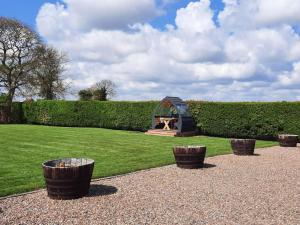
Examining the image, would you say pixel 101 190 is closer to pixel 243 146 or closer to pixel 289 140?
pixel 243 146

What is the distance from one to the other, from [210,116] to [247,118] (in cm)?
231

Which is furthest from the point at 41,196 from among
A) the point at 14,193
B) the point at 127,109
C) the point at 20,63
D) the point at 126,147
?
the point at 20,63

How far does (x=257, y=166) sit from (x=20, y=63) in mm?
35886

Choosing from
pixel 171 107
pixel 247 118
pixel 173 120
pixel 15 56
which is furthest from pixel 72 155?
pixel 15 56

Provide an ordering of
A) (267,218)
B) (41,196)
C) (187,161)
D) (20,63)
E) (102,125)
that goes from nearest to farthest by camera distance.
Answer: (267,218) → (41,196) → (187,161) → (102,125) → (20,63)

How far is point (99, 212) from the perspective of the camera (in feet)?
21.8

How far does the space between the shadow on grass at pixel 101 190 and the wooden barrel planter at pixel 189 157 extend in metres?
3.09

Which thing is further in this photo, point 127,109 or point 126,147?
point 127,109

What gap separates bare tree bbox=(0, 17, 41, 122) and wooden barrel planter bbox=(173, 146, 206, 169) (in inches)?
1314

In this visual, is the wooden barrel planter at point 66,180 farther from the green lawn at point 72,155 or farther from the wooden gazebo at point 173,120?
the wooden gazebo at point 173,120

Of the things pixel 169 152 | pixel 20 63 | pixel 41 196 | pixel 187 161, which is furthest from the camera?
pixel 20 63

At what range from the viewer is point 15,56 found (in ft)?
140

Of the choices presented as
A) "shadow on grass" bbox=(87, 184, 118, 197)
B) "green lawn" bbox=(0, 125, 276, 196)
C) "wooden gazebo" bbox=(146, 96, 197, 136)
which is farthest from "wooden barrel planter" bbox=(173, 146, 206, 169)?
"wooden gazebo" bbox=(146, 96, 197, 136)

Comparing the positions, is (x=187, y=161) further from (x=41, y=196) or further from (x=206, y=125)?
(x=206, y=125)
